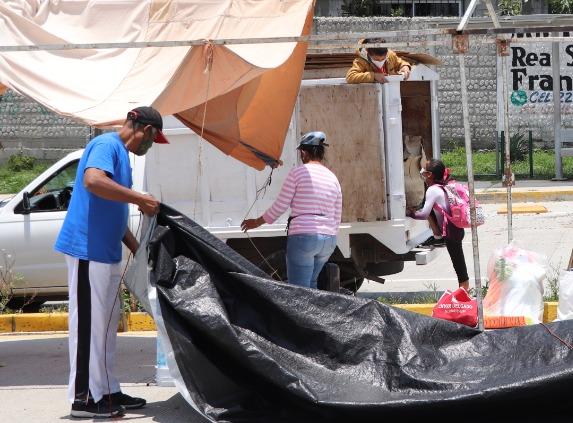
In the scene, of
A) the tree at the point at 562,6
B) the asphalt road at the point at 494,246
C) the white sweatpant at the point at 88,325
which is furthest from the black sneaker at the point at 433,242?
the tree at the point at 562,6

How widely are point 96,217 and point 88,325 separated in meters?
0.68

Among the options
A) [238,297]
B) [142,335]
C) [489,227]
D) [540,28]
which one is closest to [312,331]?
[238,297]

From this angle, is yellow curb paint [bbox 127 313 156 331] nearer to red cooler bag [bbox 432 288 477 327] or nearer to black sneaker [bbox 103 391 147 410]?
black sneaker [bbox 103 391 147 410]

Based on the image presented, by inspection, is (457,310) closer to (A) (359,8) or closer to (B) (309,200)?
(B) (309,200)

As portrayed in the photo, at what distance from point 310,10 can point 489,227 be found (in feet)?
29.8

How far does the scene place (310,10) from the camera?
27.1 ft

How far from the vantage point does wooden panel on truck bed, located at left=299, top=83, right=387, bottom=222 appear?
9.79 meters

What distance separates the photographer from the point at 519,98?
23344 millimetres

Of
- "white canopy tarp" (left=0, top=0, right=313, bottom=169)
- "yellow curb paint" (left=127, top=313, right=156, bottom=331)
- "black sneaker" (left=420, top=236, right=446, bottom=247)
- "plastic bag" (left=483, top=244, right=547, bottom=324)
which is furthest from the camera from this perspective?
"black sneaker" (left=420, top=236, right=446, bottom=247)

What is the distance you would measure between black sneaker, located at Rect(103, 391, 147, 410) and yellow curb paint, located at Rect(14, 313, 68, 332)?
348cm

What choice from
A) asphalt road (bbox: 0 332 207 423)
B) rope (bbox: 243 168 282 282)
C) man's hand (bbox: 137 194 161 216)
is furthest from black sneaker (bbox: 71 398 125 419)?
rope (bbox: 243 168 282 282)

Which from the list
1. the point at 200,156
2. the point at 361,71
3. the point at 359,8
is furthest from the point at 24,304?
the point at 359,8

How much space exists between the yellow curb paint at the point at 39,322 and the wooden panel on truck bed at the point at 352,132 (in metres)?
3.02

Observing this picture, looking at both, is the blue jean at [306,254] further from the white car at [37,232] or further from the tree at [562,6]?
the tree at [562,6]
